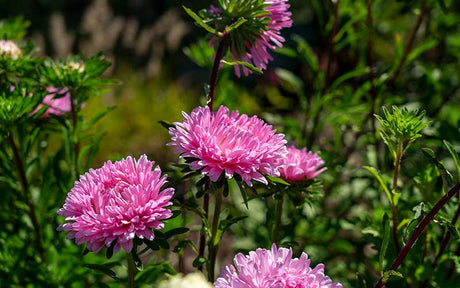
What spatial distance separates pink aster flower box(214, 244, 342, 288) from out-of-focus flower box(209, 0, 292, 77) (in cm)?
36

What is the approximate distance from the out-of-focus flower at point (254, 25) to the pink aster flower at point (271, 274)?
0.36 meters

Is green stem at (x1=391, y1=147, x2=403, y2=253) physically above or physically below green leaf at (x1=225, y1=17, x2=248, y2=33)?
below

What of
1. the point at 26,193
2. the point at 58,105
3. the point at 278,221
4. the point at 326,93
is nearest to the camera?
the point at 278,221

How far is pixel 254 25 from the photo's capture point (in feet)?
3.08

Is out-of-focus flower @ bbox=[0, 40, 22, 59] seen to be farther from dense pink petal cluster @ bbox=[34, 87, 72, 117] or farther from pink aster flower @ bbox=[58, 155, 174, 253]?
pink aster flower @ bbox=[58, 155, 174, 253]

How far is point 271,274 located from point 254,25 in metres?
0.43

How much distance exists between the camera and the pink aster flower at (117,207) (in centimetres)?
78

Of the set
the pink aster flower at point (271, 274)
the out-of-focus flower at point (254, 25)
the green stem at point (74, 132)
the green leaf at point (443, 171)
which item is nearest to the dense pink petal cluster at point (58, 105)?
the green stem at point (74, 132)

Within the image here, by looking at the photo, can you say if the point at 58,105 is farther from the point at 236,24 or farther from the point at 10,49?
the point at 236,24

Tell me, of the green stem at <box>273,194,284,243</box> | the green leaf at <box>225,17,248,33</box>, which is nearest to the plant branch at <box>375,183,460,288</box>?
the green stem at <box>273,194,284,243</box>

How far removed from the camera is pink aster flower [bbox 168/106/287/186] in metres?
0.82

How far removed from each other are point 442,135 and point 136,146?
2282 millimetres

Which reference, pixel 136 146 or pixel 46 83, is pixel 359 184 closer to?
pixel 46 83

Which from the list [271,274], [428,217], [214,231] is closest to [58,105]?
[214,231]
